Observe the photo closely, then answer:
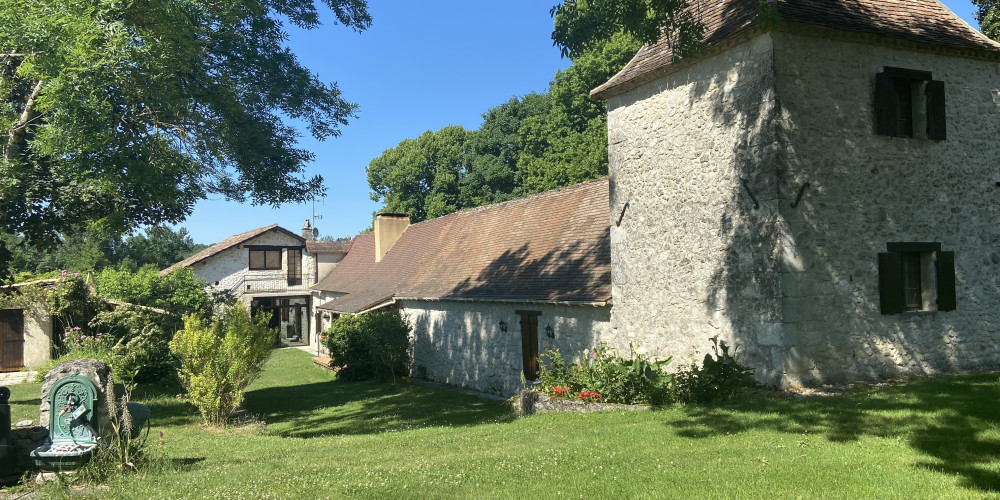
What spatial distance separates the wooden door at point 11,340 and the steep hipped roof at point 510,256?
10362 millimetres

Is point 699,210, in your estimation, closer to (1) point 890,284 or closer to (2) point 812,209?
(2) point 812,209

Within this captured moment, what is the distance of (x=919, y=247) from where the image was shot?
10.9m

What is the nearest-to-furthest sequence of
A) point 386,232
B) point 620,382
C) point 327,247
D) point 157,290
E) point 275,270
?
point 620,382
point 157,290
point 386,232
point 275,270
point 327,247

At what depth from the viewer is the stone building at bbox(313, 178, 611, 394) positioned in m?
14.6

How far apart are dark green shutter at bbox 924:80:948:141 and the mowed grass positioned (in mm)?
4144

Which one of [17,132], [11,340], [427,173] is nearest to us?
[17,132]

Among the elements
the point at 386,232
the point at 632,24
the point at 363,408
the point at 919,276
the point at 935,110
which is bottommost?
the point at 363,408

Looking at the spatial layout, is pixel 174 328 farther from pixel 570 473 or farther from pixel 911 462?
pixel 911 462

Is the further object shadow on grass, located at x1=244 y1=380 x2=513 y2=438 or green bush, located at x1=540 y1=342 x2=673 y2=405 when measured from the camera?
shadow on grass, located at x1=244 y1=380 x2=513 y2=438

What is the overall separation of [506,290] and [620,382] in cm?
661

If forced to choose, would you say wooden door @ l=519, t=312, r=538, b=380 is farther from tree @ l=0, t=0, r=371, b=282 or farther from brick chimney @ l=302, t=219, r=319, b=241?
brick chimney @ l=302, t=219, r=319, b=241

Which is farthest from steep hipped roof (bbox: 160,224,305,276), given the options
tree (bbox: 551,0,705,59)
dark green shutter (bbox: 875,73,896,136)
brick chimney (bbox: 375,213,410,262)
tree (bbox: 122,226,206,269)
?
dark green shutter (bbox: 875,73,896,136)

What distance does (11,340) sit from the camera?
70.5 ft

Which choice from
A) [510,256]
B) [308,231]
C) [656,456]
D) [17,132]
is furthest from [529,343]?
[308,231]
